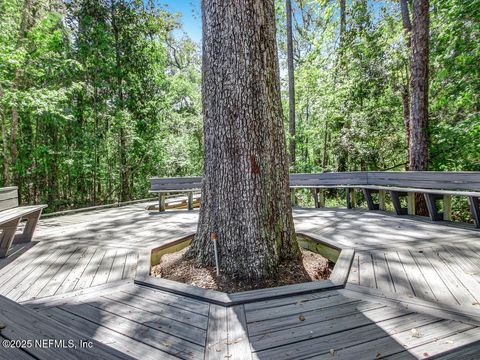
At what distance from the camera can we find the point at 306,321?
6.14 feet

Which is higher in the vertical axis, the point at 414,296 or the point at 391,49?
the point at 391,49

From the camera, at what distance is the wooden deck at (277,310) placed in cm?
156

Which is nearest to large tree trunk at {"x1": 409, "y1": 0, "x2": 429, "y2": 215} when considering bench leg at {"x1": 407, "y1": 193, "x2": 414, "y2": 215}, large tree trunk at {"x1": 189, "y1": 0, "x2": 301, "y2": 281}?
bench leg at {"x1": 407, "y1": 193, "x2": 414, "y2": 215}

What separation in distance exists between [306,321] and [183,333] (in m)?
0.83

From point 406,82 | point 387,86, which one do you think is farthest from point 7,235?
point 406,82

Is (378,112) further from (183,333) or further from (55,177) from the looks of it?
(55,177)

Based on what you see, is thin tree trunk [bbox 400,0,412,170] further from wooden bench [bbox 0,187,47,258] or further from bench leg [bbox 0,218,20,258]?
bench leg [bbox 0,218,20,258]

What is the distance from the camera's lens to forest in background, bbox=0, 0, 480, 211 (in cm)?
626

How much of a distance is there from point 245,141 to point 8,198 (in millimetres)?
3378

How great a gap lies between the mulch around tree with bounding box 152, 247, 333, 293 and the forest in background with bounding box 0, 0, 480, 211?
16.3 feet

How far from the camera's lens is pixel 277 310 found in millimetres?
2020

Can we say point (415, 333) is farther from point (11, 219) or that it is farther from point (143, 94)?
point (143, 94)

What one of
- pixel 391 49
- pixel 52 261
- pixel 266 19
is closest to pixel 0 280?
pixel 52 261

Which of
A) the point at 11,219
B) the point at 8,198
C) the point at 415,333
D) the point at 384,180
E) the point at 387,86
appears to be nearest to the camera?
the point at 415,333
